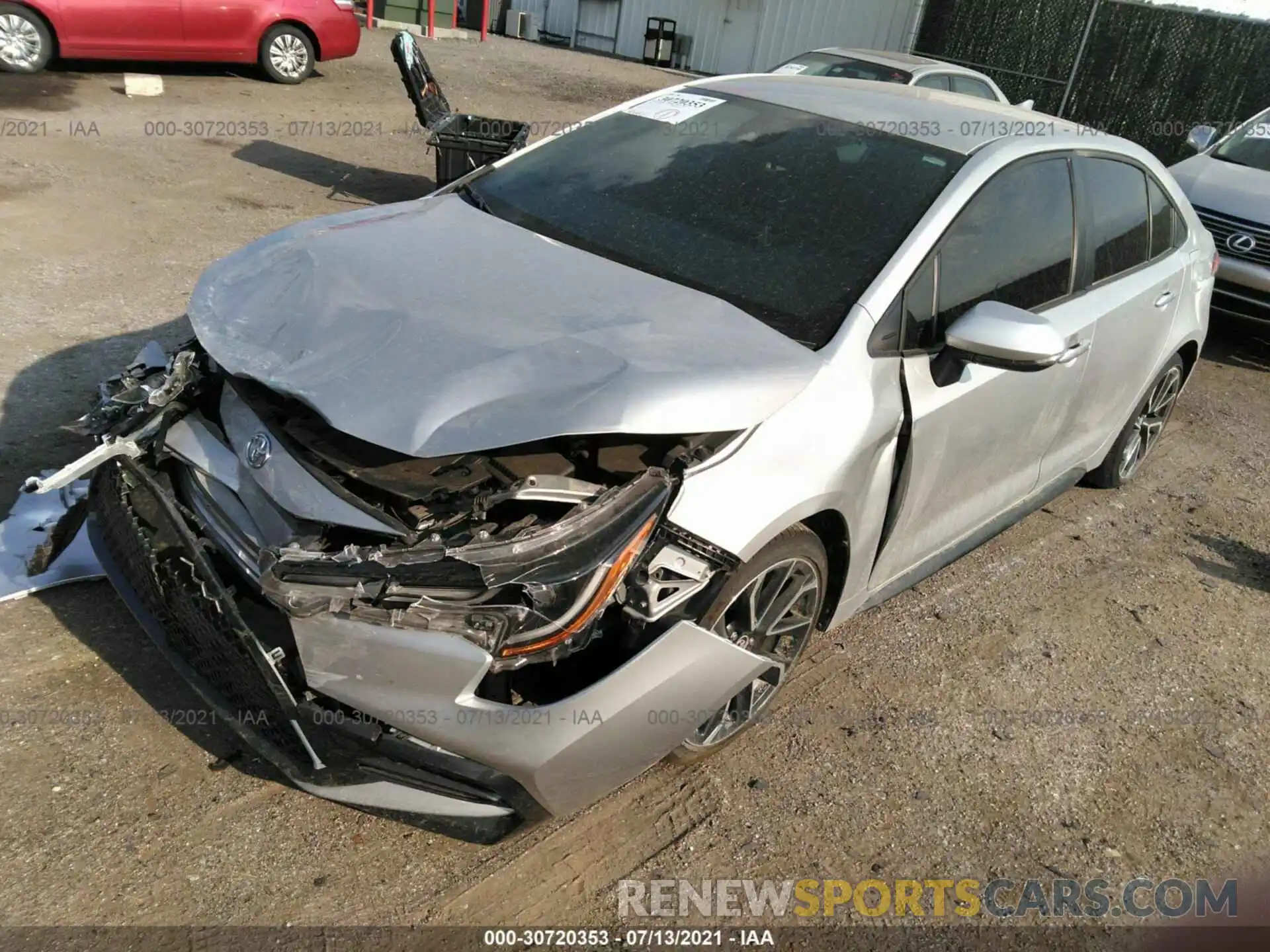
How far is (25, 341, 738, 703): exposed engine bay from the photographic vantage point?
228cm

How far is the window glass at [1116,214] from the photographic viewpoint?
397 centimetres

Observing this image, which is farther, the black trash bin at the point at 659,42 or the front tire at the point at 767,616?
the black trash bin at the point at 659,42

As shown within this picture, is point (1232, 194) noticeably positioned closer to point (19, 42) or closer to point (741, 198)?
point (741, 198)

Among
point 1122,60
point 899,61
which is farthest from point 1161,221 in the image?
point 1122,60

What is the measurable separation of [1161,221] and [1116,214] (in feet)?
1.84

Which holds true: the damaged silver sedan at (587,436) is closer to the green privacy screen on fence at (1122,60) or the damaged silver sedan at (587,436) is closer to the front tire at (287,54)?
the front tire at (287,54)

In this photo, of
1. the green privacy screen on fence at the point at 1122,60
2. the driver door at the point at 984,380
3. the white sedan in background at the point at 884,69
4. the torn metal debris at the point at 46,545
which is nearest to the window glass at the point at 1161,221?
the driver door at the point at 984,380

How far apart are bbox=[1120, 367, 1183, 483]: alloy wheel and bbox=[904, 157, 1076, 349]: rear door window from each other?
164cm

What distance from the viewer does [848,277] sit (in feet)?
10.1

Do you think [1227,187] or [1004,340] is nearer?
[1004,340]

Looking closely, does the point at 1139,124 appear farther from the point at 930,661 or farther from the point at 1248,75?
the point at 930,661

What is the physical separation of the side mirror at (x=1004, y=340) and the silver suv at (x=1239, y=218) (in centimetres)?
564

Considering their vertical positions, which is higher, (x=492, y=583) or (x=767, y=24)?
(x=767, y=24)

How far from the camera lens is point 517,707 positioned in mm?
2330
